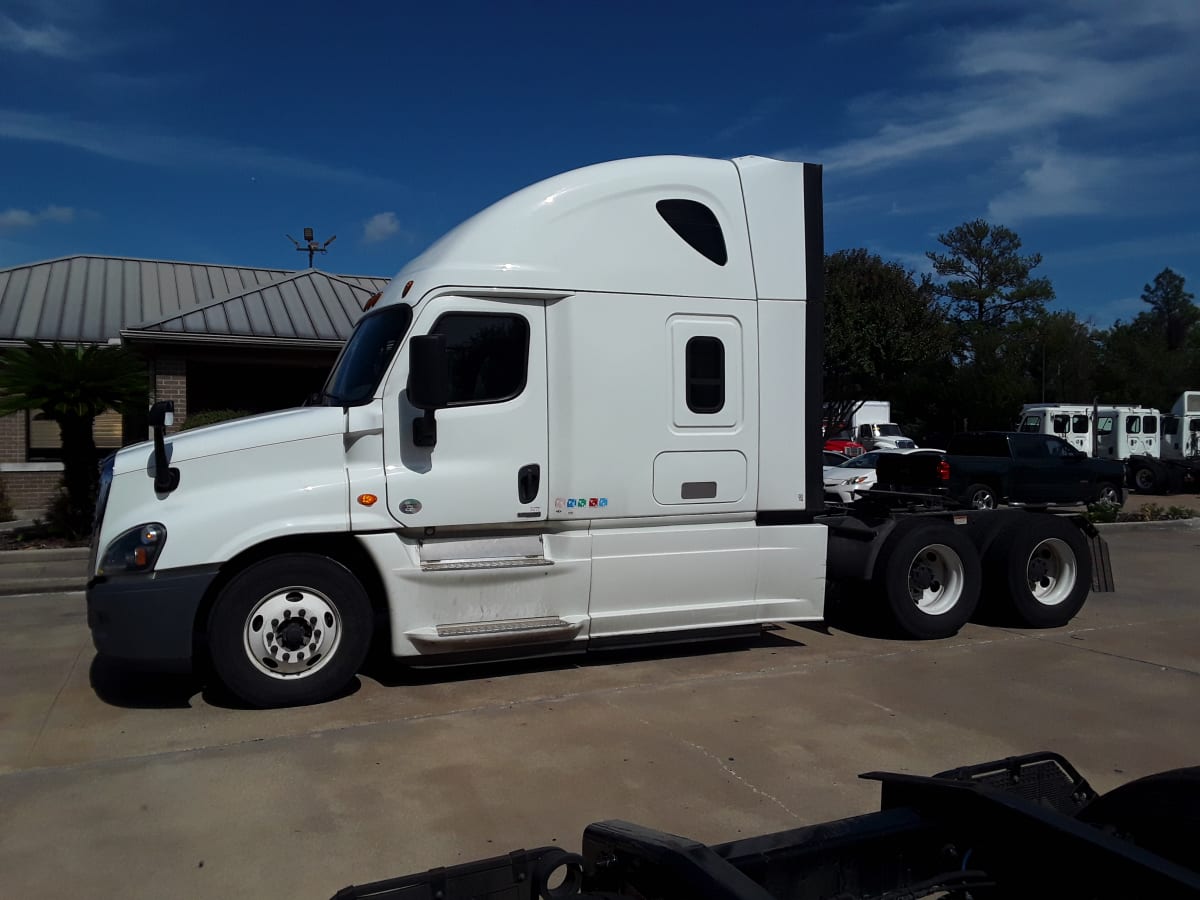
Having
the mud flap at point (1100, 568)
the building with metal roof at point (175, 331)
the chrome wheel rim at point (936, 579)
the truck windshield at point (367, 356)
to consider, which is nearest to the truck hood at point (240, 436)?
the truck windshield at point (367, 356)

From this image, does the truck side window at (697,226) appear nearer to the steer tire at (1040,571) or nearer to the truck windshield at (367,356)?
the truck windshield at (367,356)

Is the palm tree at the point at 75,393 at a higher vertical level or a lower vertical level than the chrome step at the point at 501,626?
higher

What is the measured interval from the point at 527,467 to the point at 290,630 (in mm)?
1777

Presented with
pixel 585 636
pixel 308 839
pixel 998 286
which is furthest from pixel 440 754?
pixel 998 286

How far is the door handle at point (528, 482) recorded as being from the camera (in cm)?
651

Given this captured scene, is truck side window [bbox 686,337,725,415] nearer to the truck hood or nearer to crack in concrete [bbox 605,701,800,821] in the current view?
crack in concrete [bbox 605,701,800,821]

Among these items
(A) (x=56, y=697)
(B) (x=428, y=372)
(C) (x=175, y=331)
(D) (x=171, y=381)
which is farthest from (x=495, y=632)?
(D) (x=171, y=381)

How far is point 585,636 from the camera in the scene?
6.75 meters

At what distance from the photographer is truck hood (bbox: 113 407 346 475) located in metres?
6.02

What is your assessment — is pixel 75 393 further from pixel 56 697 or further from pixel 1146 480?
pixel 1146 480

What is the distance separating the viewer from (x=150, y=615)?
5.76 meters

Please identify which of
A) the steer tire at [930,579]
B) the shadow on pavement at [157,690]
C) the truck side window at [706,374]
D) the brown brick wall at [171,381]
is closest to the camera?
the shadow on pavement at [157,690]

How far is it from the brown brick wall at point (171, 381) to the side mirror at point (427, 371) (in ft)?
35.6

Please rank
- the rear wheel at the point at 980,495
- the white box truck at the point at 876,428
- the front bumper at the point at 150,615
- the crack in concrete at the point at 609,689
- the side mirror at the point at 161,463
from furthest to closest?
the white box truck at the point at 876,428 < the rear wheel at the point at 980,495 < the side mirror at the point at 161,463 < the front bumper at the point at 150,615 < the crack in concrete at the point at 609,689
